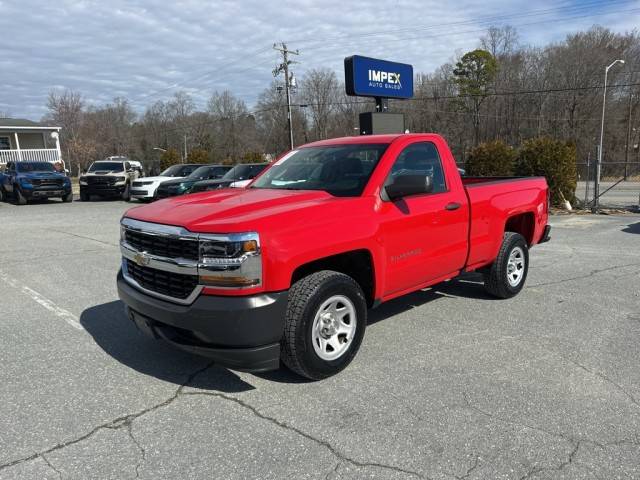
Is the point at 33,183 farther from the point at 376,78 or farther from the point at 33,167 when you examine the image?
the point at 376,78

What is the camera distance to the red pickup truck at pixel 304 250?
10.3ft

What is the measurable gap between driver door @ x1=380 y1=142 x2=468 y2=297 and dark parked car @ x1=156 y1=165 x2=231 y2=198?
14.6 meters

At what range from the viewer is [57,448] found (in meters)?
2.87

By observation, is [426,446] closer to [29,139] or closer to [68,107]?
[29,139]

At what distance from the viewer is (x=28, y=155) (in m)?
35.1

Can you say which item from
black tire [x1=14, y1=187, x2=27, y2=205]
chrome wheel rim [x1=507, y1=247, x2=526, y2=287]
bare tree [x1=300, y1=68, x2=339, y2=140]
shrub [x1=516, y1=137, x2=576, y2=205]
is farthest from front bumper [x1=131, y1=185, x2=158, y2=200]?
bare tree [x1=300, y1=68, x2=339, y2=140]

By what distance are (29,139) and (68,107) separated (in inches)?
811

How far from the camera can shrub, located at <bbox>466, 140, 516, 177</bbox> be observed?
1647 cm

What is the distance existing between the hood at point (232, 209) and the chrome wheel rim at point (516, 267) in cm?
285

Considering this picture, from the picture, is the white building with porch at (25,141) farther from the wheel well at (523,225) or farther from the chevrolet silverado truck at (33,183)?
the wheel well at (523,225)

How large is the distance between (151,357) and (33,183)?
18.9 metres

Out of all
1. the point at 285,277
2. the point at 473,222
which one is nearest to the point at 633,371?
the point at 473,222

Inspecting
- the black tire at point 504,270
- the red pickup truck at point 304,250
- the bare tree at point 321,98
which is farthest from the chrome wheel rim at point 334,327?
the bare tree at point 321,98

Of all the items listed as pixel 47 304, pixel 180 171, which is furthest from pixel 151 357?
pixel 180 171
